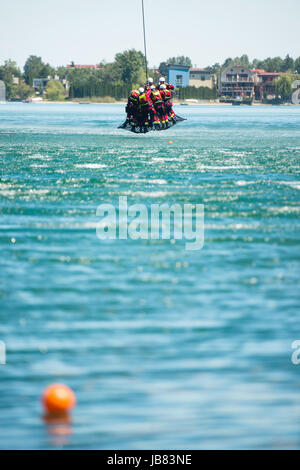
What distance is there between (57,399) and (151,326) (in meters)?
2.41

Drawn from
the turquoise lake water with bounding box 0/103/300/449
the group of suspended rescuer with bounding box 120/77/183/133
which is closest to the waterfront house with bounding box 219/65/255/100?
the group of suspended rescuer with bounding box 120/77/183/133

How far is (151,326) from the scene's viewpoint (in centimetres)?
896

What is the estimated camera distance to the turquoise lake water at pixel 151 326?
663cm

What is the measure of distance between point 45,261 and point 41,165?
15507mm

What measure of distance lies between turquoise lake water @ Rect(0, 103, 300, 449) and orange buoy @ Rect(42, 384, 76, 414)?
11 cm

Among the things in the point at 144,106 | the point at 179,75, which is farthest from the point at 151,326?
the point at 179,75

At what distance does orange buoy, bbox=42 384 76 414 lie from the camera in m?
6.72

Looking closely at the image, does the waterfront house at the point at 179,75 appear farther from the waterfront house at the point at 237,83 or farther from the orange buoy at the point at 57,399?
the orange buoy at the point at 57,399

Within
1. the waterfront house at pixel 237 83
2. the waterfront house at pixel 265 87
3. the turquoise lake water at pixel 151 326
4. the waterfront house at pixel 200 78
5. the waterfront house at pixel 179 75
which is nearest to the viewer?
the turquoise lake water at pixel 151 326

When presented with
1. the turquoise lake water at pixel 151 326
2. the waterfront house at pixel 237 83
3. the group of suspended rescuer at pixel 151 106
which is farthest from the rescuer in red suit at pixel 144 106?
the waterfront house at pixel 237 83

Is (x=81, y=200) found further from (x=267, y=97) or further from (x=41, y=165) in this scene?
(x=267, y=97)

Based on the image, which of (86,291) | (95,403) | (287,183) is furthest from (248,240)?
(287,183)

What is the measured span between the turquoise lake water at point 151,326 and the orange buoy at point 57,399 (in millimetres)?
110

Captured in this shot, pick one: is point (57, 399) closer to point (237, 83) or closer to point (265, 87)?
point (237, 83)
